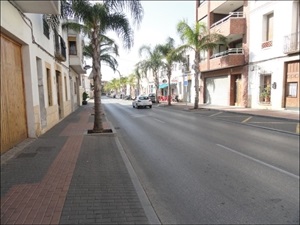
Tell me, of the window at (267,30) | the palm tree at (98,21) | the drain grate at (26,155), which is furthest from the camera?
the window at (267,30)

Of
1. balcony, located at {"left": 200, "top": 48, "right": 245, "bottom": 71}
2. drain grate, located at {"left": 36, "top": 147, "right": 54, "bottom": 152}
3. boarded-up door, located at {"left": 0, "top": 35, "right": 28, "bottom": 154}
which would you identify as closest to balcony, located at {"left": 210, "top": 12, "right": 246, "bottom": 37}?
balcony, located at {"left": 200, "top": 48, "right": 245, "bottom": 71}

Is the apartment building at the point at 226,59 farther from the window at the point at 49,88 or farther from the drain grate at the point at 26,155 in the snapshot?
the drain grate at the point at 26,155

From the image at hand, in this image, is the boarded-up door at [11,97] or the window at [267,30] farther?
the window at [267,30]

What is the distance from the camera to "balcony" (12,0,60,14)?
24.5 feet

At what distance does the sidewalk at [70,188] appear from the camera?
3.62 metres

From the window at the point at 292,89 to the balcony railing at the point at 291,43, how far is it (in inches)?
89.6

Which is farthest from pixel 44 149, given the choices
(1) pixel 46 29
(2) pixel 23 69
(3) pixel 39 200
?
(1) pixel 46 29

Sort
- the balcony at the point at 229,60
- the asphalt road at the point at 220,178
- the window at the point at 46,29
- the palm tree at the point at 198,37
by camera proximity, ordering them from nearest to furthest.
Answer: the asphalt road at the point at 220,178
the window at the point at 46,29
the palm tree at the point at 198,37
the balcony at the point at 229,60

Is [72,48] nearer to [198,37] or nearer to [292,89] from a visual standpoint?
[198,37]

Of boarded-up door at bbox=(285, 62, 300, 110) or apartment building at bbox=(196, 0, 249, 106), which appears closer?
boarded-up door at bbox=(285, 62, 300, 110)

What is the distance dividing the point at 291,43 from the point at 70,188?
60.9 feet

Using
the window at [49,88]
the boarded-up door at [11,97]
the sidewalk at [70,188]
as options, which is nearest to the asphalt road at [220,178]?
the sidewalk at [70,188]

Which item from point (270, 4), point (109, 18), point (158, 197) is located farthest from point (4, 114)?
point (270, 4)

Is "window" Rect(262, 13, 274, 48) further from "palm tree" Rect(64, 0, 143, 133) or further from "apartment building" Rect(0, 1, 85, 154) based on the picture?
"apartment building" Rect(0, 1, 85, 154)
